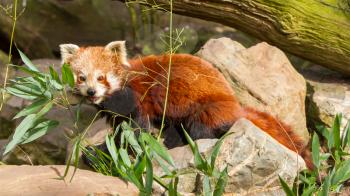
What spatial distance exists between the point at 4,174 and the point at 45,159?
154cm

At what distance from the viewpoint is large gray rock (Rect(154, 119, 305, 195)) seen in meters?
3.72

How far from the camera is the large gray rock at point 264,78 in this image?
4.91 m

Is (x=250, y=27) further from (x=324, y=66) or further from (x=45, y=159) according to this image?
(x=45, y=159)

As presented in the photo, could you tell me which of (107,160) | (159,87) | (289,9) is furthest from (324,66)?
(107,160)

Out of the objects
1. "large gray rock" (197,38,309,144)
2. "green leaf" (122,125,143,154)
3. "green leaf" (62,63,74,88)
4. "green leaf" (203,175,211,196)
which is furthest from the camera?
"large gray rock" (197,38,309,144)

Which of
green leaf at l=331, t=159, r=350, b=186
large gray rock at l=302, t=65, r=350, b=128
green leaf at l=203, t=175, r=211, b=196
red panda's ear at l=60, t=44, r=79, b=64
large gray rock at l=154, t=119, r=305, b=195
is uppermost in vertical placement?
red panda's ear at l=60, t=44, r=79, b=64

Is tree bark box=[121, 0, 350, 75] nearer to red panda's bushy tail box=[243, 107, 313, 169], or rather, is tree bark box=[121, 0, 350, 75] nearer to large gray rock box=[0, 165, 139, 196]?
red panda's bushy tail box=[243, 107, 313, 169]

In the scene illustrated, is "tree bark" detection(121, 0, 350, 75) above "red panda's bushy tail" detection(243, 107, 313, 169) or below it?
above

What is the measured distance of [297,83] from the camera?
16.7ft

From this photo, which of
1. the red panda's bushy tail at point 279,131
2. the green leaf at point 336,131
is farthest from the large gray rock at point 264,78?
the green leaf at point 336,131

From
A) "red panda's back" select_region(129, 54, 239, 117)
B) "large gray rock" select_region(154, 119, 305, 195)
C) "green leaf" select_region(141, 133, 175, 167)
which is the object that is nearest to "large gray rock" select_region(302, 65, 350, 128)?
"red panda's back" select_region(129, 54, 239, 117)

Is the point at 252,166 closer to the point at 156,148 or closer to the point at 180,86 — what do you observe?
the point at 156,148

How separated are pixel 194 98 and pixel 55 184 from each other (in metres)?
1.26

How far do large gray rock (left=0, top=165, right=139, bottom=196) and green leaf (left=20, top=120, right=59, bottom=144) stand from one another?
19cm
